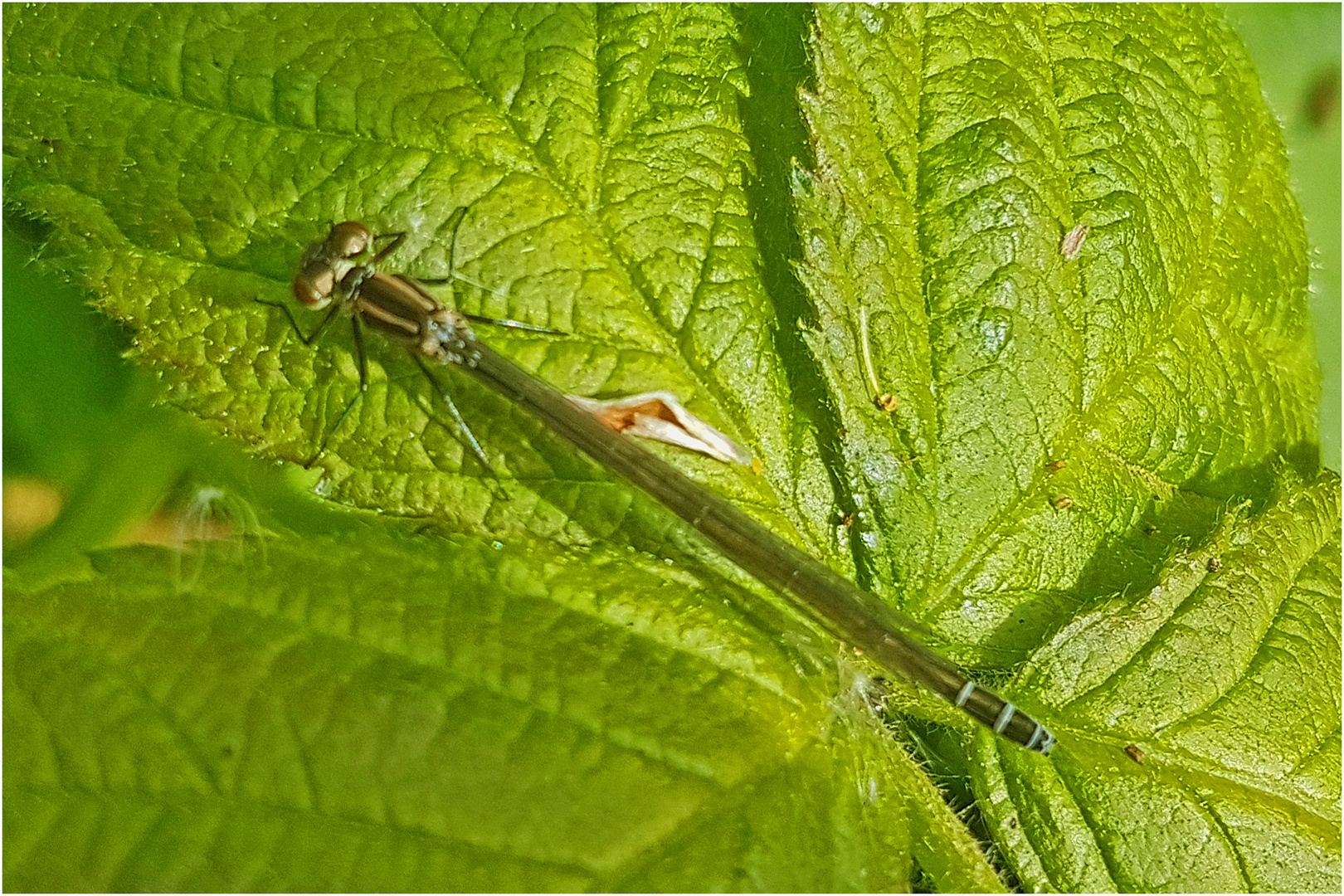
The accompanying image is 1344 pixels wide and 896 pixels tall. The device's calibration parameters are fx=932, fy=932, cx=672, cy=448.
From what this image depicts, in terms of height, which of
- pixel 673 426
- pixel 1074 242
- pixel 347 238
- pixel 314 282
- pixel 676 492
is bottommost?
pixel 676 492

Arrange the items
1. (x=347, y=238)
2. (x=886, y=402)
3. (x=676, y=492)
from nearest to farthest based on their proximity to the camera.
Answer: (x=886, y=402)
(x=676, y=492)
(x=347, y=238)

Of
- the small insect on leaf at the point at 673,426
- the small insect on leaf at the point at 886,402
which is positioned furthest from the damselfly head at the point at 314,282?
the small insect on leaf at the point at 886,402

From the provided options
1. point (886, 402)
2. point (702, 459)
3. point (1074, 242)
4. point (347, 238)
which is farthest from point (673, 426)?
point (1074, 242)

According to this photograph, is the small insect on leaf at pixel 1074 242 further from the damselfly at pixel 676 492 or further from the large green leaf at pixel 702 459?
the damselfly at pixel 676 492

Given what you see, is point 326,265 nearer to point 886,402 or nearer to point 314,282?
point 314,282

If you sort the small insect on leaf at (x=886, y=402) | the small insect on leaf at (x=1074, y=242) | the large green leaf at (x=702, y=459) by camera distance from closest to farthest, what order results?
the large green leaf at (x=702, y=459), the small insect on leaf at (x=886, y=402), the small insect on leaf at (x=1074, y=242)

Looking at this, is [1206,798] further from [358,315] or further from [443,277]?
[358,315]

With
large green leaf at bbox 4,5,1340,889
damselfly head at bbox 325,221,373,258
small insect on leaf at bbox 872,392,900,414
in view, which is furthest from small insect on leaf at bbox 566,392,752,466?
damselfly head at bbox 325,221,373,258
